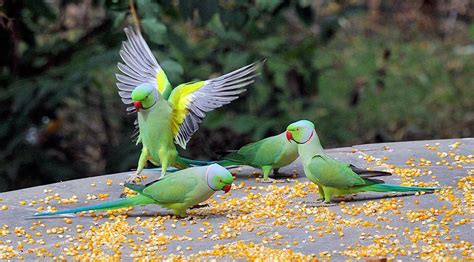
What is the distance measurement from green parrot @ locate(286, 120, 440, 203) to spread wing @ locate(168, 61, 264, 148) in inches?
11.9

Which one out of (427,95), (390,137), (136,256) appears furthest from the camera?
(427,95)

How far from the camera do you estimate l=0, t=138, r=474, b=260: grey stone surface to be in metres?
3.17

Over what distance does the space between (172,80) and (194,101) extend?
1.35m

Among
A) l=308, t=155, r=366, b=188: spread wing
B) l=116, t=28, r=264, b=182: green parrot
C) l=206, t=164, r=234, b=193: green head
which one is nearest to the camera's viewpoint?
l=206, t=164, r=234, b=193: green head

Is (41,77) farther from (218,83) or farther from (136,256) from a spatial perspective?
(136,256)

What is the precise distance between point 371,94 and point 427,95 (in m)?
0.88

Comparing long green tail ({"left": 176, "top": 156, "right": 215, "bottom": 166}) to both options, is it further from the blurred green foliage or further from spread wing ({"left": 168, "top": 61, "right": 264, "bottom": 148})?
the blurred green foliage

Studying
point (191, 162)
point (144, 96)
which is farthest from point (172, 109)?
point (191, 162)

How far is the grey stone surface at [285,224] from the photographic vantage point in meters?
3.17

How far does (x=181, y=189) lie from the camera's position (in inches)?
136

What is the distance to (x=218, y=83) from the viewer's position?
377 centimetres

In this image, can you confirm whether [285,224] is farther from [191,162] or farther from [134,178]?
[134,178]

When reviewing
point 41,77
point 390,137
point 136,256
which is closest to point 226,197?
point 136,256

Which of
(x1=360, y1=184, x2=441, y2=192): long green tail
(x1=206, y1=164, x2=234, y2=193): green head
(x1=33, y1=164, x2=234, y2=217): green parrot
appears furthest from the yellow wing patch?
(x1=360, y1=184, x2=441, y2=192): long green tail
